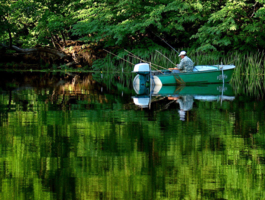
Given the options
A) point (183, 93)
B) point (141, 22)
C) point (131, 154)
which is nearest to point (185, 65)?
point (183, 93)

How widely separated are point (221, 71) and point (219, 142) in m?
13.1

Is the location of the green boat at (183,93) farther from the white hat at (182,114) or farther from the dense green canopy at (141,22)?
the dense green canopy at (141,22)

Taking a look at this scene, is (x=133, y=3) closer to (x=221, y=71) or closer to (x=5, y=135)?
(x=221, y=71)

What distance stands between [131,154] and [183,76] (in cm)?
1258

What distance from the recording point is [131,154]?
16.9 ft

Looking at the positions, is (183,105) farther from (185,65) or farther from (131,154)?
(185,65)

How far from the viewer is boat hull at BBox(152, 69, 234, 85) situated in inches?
678

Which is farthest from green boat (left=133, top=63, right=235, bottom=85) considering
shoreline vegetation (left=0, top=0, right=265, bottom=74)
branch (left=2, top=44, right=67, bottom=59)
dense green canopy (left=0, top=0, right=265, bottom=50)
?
branch (left=2, top=44, right=67, bottom=59)

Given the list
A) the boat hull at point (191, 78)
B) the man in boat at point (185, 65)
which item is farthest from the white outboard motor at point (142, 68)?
the man in boat at point (185, 65)

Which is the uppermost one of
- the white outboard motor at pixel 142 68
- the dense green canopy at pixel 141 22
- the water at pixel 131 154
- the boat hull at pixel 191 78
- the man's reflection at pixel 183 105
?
the dense green canopy at pixel 141 22

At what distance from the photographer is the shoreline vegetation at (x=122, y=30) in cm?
2472

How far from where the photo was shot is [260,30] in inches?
961

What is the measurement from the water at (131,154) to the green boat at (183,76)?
7.82 m

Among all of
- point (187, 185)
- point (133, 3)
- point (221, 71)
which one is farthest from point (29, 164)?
point (133, 3)
